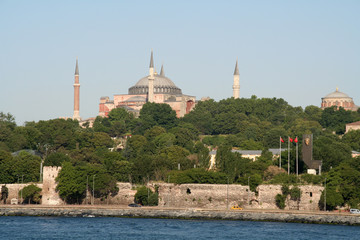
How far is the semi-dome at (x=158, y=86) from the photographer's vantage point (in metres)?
134

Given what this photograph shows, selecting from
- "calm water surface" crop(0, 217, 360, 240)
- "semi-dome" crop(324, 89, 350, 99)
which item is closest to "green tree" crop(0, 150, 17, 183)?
"calm water surface" crop(0, 217, 360, 240)

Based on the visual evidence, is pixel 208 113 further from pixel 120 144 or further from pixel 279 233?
pixel 279 233

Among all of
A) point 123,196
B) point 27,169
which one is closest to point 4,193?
point 27,169

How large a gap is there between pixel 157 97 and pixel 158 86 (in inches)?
140

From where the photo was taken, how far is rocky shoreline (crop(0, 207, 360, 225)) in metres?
52.3

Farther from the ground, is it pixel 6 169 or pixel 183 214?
pixel 6 169

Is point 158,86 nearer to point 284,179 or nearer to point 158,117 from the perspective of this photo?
point 158,117

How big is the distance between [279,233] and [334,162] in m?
17.9

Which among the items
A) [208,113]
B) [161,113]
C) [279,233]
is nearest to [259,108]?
[208,113]

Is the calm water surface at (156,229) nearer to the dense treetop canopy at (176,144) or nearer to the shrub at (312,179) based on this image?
the dense treetop canopy at (176,144)

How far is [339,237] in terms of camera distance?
1833 inches

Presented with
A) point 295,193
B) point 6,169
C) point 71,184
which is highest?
point 6,169

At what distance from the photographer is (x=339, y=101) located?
127750mm

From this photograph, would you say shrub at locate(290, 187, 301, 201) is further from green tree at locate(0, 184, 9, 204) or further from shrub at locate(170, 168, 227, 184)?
green tree at locate(0, 184, 9, 204)
